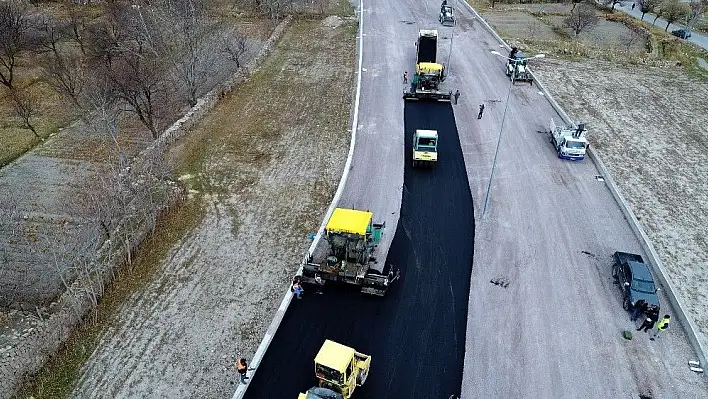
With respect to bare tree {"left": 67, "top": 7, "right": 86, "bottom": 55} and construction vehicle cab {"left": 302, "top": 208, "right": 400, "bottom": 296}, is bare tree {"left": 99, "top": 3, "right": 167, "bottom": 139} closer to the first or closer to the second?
bare tree {"left": 67, "top": 7, "right": 86, "bottom": 55}

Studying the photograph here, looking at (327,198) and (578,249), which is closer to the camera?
(578,249)

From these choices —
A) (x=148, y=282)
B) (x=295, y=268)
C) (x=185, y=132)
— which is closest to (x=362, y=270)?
(x=295, y=268)

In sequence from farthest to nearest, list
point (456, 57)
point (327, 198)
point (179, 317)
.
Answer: point (456, 57)
point (327, 198)
point (179, 317)

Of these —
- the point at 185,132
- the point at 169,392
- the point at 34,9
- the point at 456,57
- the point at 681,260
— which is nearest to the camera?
the point at 169,392

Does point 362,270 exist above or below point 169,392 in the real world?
above

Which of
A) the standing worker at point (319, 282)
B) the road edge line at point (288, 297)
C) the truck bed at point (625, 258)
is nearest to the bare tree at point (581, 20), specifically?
the road edge line at point (288, 297)

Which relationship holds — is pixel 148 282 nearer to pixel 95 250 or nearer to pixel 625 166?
pixel 95 250

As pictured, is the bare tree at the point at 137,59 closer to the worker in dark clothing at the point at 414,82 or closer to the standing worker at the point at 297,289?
the standing worker at the point at 297,289

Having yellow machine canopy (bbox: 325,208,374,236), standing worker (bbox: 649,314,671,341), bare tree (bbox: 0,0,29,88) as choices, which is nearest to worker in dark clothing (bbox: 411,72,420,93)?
yellow machine canopy (bbox: 325,208,374,236)
